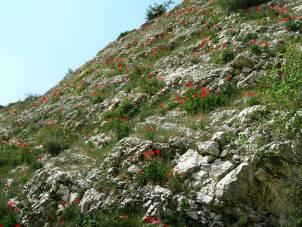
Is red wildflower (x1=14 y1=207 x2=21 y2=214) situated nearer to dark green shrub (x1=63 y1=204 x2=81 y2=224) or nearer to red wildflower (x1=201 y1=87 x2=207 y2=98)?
dark green shrub (x1=63 y1=204 x2=81 y2=224)

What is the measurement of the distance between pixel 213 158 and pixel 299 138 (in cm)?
237

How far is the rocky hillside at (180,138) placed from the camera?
10.8m

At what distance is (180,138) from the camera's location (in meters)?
13.3

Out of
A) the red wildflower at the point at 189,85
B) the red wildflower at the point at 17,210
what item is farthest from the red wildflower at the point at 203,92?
the red wildflower at the point at 17,210

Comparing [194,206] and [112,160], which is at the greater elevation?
[112,160]

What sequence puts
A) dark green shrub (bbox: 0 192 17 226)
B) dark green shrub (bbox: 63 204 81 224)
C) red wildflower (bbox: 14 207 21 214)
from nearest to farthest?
1. dark green shrub (bbox: 63 204 81 224)
2. dark green shrub (bbox: 0 192 17 226)
3. red wildflower (bbox: 14 207 21 214)

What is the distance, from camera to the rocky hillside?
10.8 meters

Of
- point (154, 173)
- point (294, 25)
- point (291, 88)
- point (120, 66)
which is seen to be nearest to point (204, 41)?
point (294, 25)

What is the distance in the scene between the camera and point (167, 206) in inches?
444

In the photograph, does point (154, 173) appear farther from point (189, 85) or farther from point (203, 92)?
point (189, 85)

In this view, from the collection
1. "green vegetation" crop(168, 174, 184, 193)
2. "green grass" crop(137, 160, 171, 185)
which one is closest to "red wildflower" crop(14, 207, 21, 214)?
"green grass" crop(137, 160, 171, 185)

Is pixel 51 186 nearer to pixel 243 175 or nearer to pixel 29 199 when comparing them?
pixel 29 199

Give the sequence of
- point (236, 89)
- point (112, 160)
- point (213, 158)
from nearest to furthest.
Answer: point (213, 158), point (112, 160), point (236, 89)

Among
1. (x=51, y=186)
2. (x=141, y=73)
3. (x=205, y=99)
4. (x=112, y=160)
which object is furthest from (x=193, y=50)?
(x=51, y=186)
